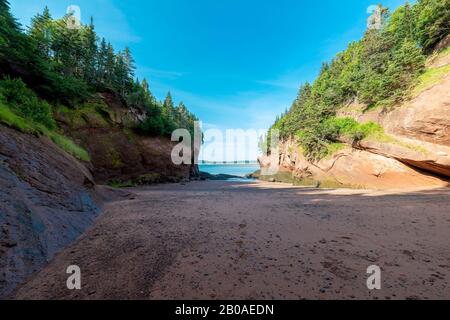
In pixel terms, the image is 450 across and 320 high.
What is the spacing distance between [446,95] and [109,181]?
29664 mm

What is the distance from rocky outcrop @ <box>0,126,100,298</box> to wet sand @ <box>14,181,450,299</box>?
33 cm

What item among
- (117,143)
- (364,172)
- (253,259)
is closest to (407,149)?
(364,172)

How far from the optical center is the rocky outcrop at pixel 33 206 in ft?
9.65

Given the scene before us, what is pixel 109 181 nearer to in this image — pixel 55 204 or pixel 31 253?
pixel 55 204

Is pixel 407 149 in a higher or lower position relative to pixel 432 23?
lower

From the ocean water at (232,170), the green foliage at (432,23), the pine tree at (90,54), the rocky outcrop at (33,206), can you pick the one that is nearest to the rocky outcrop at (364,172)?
the green foliage at (432,23)

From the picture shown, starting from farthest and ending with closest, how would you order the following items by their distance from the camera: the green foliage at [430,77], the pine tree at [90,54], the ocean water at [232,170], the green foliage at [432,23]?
the ocean water at [232,170] < the pine tree at [90,54] < the green foliage at [432,23] < the green foliage at [430,77]

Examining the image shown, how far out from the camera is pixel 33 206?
4141 millimetres

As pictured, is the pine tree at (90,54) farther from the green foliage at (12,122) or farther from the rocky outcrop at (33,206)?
the rocky outcrop at (33,206)

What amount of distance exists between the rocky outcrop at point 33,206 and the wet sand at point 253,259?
333 mm

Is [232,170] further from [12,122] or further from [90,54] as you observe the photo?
[12,122]

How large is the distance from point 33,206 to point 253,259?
5.58 metres

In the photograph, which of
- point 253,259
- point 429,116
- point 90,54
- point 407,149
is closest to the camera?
point 253,259
